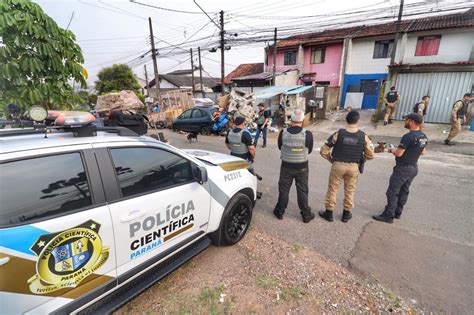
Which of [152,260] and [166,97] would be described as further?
[166,97]

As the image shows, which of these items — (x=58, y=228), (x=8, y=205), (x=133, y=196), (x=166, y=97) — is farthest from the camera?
(x=166, y=97)

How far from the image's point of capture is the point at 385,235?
10.7ft

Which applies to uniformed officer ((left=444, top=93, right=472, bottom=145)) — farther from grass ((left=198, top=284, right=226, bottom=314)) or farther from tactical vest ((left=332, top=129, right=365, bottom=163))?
grass ((left=198, top=284, right=226, bottom=314))

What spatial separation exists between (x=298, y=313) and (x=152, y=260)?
1.42m

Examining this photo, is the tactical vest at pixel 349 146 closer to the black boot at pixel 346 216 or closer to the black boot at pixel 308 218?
the black boot at pixel 346 216

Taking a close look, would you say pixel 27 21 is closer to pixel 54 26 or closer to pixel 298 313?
pixel 54 26

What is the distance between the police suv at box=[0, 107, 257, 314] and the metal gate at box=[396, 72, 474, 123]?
12955mm

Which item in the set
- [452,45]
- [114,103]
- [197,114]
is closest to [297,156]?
[197,114]

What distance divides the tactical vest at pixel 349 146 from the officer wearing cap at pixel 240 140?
1.47 metres

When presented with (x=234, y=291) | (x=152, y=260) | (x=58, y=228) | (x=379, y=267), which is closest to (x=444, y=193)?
(x=379, y=267)

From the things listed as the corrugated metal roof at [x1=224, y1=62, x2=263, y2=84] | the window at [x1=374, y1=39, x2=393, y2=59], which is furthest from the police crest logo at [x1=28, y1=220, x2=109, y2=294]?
the corrugated metal roof at [x1=224, y1=62, x2=263, y2=84]

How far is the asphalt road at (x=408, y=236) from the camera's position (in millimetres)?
2424

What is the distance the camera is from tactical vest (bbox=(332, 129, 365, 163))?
3279mm

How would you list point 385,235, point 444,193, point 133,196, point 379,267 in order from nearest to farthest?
point 133,196
point 379,267
point 385,235
point 444,193
